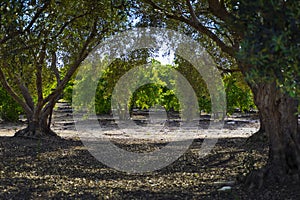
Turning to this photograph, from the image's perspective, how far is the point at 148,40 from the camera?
35.4 feet

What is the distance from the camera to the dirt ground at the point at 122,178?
18.0 feet

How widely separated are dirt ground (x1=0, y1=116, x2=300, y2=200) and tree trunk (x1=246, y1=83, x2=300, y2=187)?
245 mm

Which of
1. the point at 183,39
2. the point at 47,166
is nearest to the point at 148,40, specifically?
the point at 183,39

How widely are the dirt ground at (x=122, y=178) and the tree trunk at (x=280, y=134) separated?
245 millimetres

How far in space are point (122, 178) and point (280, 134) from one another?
107 inches

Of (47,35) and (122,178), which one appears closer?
(122,178)

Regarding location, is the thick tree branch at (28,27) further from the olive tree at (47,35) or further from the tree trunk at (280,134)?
the tree trunk at (280,134)

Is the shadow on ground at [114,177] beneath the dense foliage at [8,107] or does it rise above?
beneath

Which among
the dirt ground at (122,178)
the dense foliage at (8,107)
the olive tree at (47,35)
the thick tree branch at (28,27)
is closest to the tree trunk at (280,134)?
the dirt ground at (122,178)

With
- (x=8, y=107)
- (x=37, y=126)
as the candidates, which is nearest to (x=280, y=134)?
(x=37, y=126)

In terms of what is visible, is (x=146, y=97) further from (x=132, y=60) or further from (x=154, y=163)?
(x=154, y=163)

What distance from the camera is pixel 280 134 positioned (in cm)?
584

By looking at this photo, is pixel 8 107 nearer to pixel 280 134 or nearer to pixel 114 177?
pixel 114 177

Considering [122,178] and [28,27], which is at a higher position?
[28,27]
